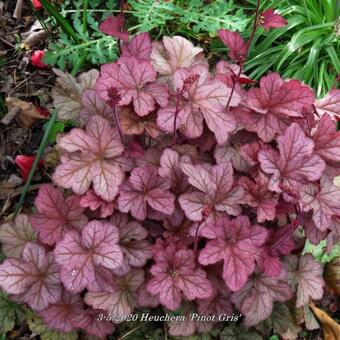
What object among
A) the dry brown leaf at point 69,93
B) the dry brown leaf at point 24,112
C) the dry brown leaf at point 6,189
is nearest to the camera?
the dry brown leaf at point 69,93

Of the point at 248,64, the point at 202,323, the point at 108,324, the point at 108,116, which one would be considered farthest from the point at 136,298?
the point at 248,64

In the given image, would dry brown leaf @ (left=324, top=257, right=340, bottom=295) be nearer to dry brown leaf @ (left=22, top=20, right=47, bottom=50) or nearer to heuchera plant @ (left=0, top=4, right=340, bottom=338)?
heuchera plant @ (left=0, top=4, right=340, bottom=338)

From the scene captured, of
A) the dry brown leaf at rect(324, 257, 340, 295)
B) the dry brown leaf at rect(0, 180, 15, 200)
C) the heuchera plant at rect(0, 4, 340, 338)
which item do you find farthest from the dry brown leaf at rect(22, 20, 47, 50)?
the dry brown leaf at rect(324, 257, 340, 295)

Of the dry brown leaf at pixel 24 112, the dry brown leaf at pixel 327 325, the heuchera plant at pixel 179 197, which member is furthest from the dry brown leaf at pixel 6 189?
the dry brown leaf at pixel 327 325

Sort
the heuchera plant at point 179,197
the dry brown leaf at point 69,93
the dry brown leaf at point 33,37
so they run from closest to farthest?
the heuchera plant at point 179,197 < the dry brown leaf at point 69,93 < the dry brown leaf at point 33,37

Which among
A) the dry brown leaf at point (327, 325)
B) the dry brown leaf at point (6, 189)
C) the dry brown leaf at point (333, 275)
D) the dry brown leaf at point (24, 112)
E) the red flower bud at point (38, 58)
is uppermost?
the red flower bud at point (38, 58)

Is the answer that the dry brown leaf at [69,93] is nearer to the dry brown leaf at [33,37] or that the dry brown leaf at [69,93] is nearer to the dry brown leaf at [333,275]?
the dry brown leaf at [33,37]

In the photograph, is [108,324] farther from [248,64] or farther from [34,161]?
[248,64]
